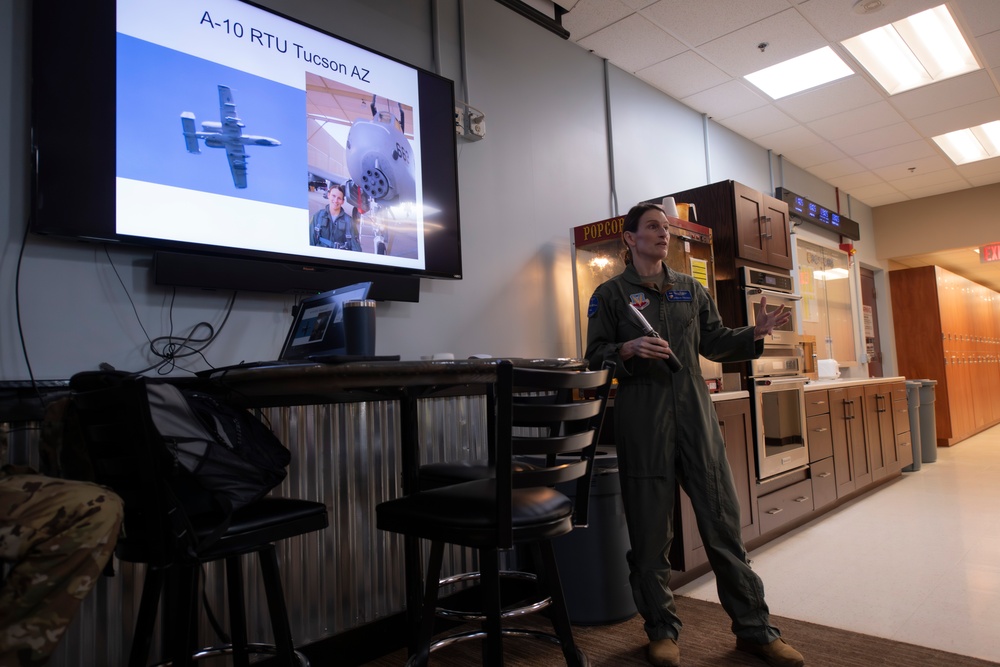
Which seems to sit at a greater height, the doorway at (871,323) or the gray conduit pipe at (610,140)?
the gray conduit pipe at (610,140)

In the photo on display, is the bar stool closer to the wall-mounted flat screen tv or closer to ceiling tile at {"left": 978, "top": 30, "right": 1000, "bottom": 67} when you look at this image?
the wall-mounted flat screen tv

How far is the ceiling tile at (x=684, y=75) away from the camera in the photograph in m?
4.13

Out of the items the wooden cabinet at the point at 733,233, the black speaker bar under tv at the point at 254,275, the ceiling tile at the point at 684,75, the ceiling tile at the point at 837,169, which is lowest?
the black speaker bar under tv at the point at 254,275

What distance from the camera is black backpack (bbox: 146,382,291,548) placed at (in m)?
1.19

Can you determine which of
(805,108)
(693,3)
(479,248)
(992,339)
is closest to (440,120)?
(479,248)

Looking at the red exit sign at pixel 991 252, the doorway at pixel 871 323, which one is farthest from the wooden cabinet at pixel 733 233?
the red exit sign at pixel 991 252

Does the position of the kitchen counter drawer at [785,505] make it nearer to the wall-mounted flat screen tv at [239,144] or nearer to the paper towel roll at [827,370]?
the paper towel roll at [827,370]

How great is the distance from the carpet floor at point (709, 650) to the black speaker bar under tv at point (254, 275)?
4.30 feet

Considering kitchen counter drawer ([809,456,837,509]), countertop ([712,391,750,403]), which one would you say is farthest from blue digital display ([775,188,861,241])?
countertop ([712,391,750,403])

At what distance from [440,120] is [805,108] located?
3.60 m

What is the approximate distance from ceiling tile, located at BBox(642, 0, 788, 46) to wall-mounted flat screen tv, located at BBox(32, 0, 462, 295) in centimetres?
161

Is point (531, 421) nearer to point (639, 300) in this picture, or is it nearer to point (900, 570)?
point (639, 300)

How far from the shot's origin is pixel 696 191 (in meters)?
3.80

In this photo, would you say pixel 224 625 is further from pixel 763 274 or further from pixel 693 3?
pixel 693 3
